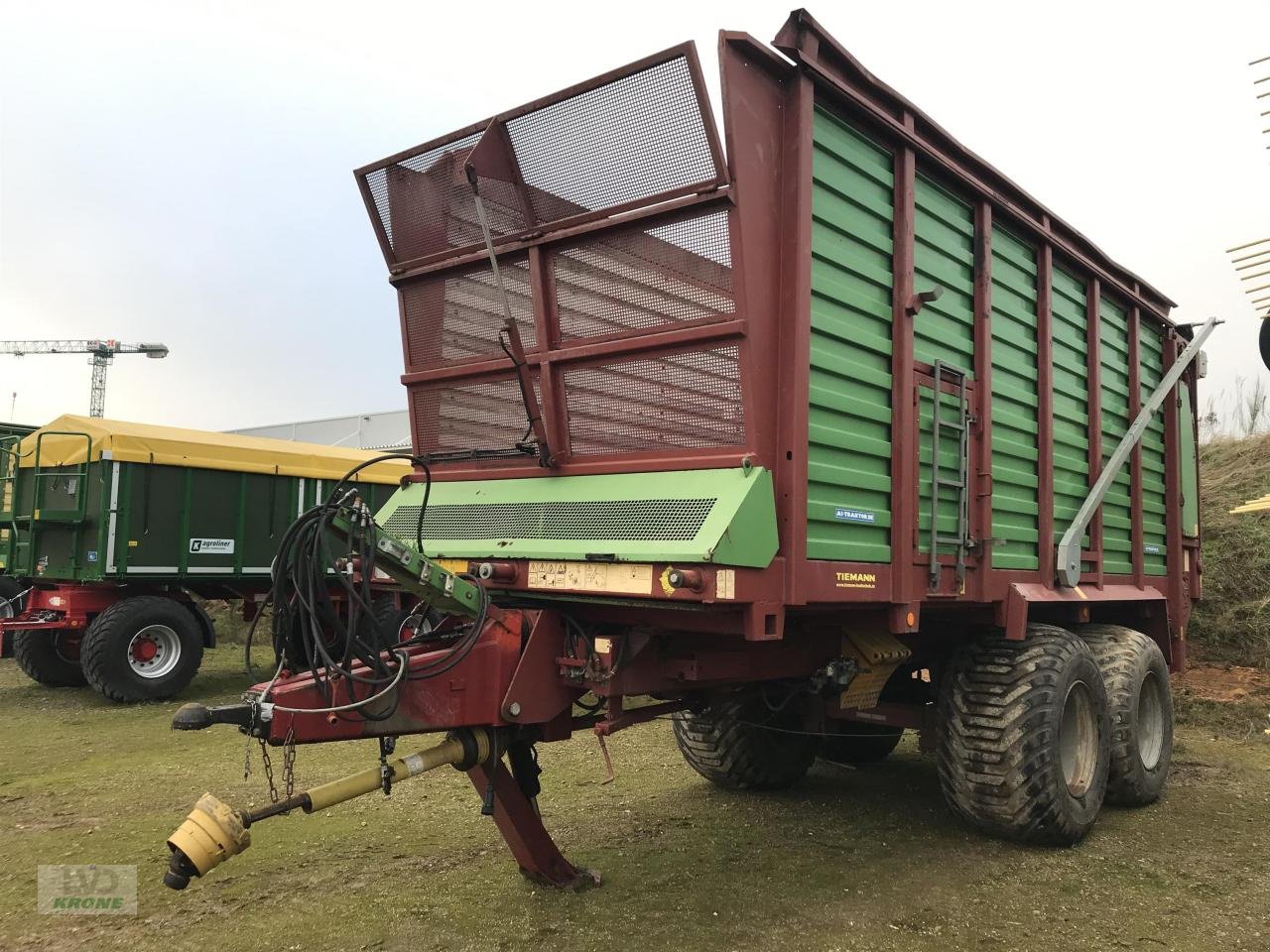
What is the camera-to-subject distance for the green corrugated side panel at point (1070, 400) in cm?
536

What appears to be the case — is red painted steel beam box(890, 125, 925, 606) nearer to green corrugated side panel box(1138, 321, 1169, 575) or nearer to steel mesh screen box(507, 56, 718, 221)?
steel mesh screen box(507, 56, 718, 221)

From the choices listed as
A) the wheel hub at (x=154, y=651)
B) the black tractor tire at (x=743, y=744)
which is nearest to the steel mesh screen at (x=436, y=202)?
the black tractor tire at (x=743, y=744)

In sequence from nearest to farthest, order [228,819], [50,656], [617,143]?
1. [228,819]
2. [617,143]
3. [50,656]

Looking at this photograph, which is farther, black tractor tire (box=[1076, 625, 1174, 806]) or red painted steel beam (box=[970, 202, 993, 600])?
black tractor tire (box=[1076, 625, 1174, 806])

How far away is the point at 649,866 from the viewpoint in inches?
168

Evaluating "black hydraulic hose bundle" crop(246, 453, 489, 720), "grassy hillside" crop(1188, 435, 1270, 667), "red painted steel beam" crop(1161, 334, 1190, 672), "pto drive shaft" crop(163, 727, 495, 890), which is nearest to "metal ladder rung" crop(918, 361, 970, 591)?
"black hydraulic hose bundle" crop(246, 453, 489, 720)

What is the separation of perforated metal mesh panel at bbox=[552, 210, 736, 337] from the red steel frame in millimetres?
54

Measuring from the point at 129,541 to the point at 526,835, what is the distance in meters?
6.66

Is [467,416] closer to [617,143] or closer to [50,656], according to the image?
[617,143]

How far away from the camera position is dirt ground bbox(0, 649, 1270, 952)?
3.55 meters

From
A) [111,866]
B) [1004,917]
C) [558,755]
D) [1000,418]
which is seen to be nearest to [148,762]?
[111,866]

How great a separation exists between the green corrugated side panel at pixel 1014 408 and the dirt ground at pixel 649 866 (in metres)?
1.53

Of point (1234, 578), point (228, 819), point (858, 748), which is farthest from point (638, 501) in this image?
point (1234, 578)

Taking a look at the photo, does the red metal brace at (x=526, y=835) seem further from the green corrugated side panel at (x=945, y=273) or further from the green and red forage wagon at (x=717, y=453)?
the green corrugated side panel at (x=945, y=273)
